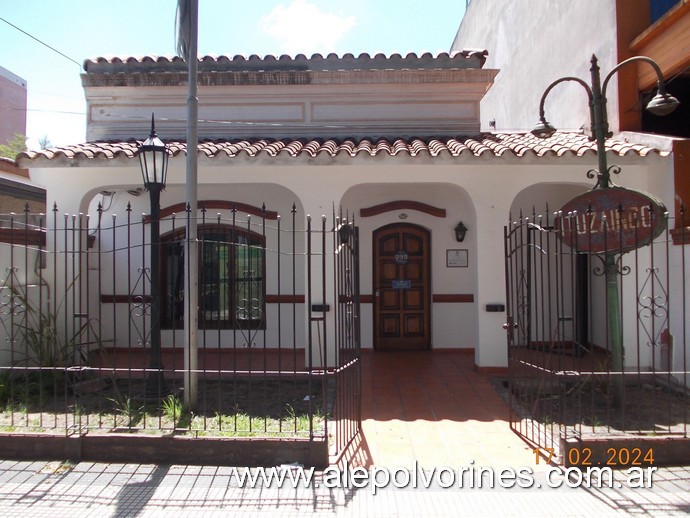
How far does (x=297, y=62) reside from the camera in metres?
9.05

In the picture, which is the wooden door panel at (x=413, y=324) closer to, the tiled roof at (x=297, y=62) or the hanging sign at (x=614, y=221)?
the hanging sign at (x=614, y=221)

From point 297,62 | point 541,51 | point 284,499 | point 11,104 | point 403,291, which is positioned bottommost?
point 284,499

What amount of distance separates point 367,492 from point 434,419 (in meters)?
1.71

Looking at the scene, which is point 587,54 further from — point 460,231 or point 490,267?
point 490,267

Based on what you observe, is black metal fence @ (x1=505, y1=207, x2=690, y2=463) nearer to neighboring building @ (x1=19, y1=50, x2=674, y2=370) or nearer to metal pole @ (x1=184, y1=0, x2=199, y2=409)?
neighboring building @ (x1=19, y1=50, x2=674, y2=370)

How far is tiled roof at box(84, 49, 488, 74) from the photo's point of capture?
349 inches

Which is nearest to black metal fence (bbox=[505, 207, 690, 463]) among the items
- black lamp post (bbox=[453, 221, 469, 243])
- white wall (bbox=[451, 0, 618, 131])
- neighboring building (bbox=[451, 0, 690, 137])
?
black lamp post (bbox=[453, 221, 469, 243])

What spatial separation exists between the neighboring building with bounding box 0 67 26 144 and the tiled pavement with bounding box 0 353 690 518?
34.4m

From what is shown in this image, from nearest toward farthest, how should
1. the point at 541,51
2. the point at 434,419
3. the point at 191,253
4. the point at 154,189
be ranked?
the point at 191,253
the point at 434,419
the point at 154,189
the point at 541,51

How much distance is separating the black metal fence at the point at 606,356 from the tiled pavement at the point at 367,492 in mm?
447

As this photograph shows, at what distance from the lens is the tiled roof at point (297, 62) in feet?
29.1

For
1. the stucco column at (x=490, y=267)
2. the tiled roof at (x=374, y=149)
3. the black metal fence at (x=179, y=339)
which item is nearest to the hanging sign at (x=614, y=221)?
the tiled roof at (x=374, y=149)

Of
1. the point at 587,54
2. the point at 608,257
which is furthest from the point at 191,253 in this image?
the point at 587,54

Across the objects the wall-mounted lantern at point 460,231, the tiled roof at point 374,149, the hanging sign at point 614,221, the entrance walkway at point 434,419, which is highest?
the tiled roof at point 374,149
